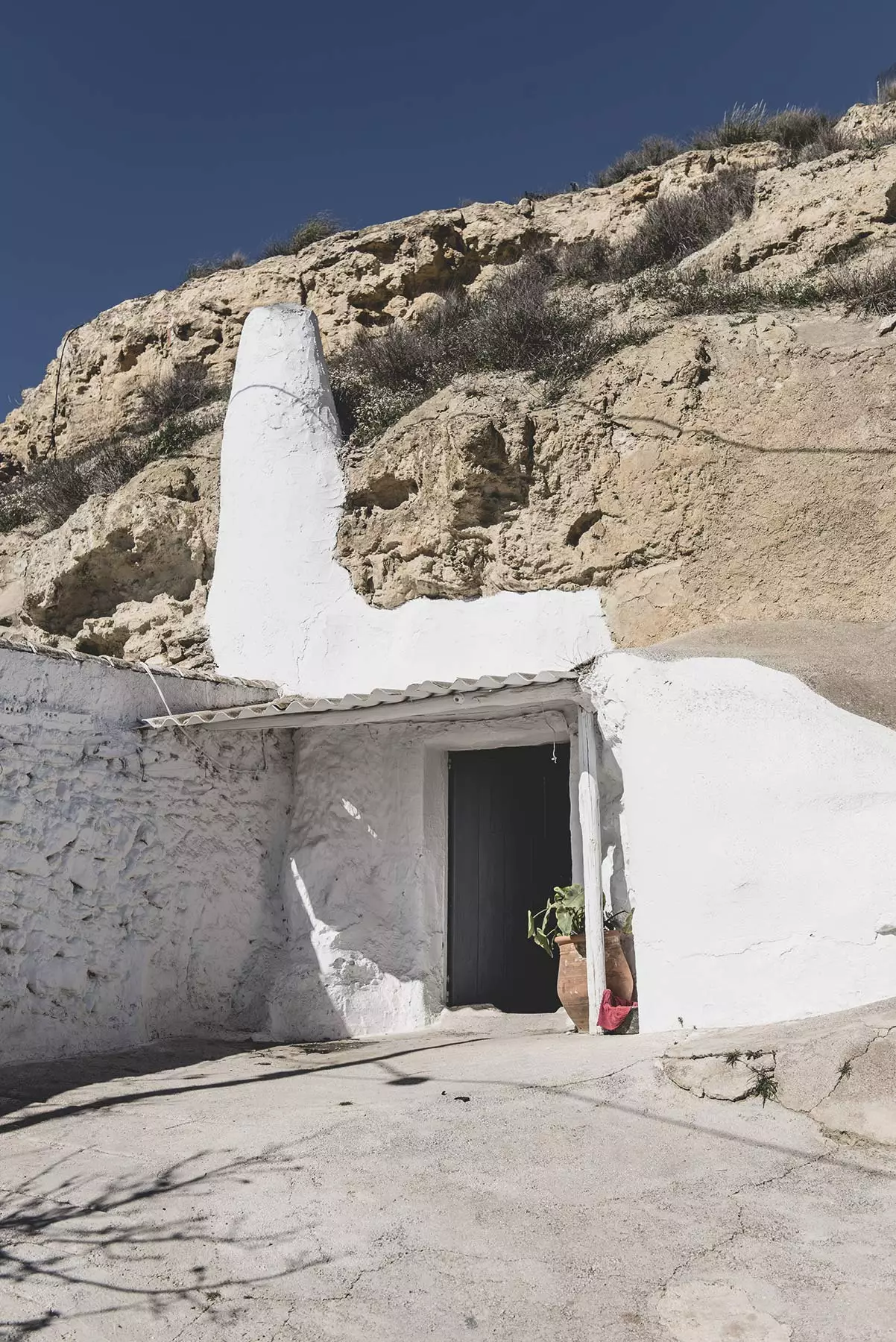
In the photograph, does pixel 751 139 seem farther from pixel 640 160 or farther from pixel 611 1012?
pixel 611 1012

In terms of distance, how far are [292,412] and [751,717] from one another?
240 inches

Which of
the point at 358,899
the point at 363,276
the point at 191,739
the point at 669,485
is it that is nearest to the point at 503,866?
the point at 358,899

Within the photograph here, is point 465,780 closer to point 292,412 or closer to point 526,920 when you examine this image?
point 526,920

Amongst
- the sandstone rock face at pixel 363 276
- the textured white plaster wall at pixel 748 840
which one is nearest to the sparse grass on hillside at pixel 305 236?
the sandstone rock face at pixel 363 276

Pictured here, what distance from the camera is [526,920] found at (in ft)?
29.5

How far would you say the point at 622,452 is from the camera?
28.7 feet

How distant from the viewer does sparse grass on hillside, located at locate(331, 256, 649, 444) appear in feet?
31.7

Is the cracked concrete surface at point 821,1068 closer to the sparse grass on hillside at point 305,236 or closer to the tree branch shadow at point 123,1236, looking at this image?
the tree branch shadow at point 123,1236

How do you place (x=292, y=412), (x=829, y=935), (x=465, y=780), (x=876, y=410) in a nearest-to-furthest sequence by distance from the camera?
(x=829, y=935) → (x=876, y=410) → (x=465, y=780) → (x=292, y=412)

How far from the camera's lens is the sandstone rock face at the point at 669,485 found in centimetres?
783

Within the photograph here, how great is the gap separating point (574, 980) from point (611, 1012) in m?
0.42

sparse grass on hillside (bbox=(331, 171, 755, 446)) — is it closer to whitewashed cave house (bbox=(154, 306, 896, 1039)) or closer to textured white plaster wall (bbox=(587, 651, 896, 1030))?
whitewashed cave house (bbox=(154, 306, 896, 1039))

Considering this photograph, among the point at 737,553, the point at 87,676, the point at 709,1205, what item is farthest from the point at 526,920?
the point at 709,1205

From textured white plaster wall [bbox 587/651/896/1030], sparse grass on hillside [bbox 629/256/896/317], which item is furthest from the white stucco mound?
sparse grass on hillside [bbox 629/256/896/317]
